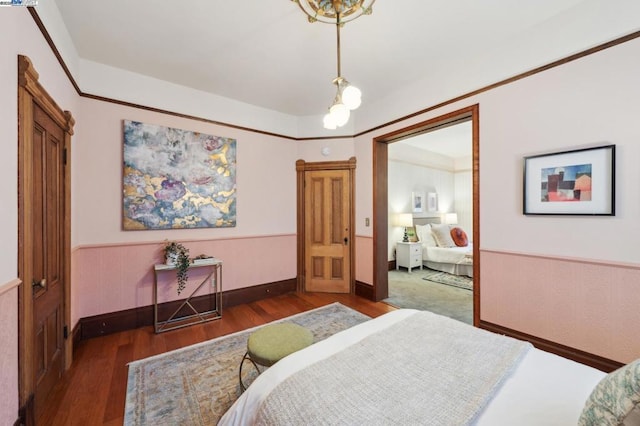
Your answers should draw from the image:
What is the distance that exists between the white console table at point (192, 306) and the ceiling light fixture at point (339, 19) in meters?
2.26

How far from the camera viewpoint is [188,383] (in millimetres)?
1946

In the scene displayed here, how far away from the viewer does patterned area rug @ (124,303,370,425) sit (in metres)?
1.65

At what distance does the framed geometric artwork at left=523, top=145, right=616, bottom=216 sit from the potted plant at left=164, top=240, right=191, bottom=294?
3.38 meters

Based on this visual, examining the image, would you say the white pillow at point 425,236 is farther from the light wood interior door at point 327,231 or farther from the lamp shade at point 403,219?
the light wood interior door at point 327,231

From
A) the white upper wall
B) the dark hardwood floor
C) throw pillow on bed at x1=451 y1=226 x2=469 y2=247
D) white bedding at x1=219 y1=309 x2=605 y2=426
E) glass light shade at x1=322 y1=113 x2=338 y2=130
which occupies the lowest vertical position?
the dark hardwood floor

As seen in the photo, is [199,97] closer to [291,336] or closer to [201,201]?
[201,201]

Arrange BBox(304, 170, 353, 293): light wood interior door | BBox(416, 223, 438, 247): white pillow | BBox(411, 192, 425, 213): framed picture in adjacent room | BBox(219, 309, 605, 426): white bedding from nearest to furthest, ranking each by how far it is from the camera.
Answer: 1. BBox(219, 309, 605, 426): white bedding
2. BBox(304, 170, 353, 293): light wood interior door
3. BBox(416, 223, 438, 247): white pillow
4. BBox(411, 192, 425, 213): framed picture in adjacent room

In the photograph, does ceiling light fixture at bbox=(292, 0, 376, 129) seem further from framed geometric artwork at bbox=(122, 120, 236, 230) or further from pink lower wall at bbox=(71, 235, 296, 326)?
pink lower wall at bbox=(71, 235, 296, 326)

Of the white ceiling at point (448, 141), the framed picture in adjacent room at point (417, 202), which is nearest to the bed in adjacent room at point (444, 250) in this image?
the framed picture in adjacent room at point (417, 202)

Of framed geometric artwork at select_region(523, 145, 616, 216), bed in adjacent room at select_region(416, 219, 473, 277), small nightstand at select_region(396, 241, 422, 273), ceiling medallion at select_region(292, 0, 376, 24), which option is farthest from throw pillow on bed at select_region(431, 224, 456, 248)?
ceiling medallion at select_region(292, 0, 376, 24)

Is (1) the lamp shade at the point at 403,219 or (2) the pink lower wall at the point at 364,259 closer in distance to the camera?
(2) the pink lower wall at the point at 364,259

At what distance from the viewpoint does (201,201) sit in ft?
10.7

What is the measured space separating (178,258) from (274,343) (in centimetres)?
176

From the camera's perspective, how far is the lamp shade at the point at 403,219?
18.4 feet
